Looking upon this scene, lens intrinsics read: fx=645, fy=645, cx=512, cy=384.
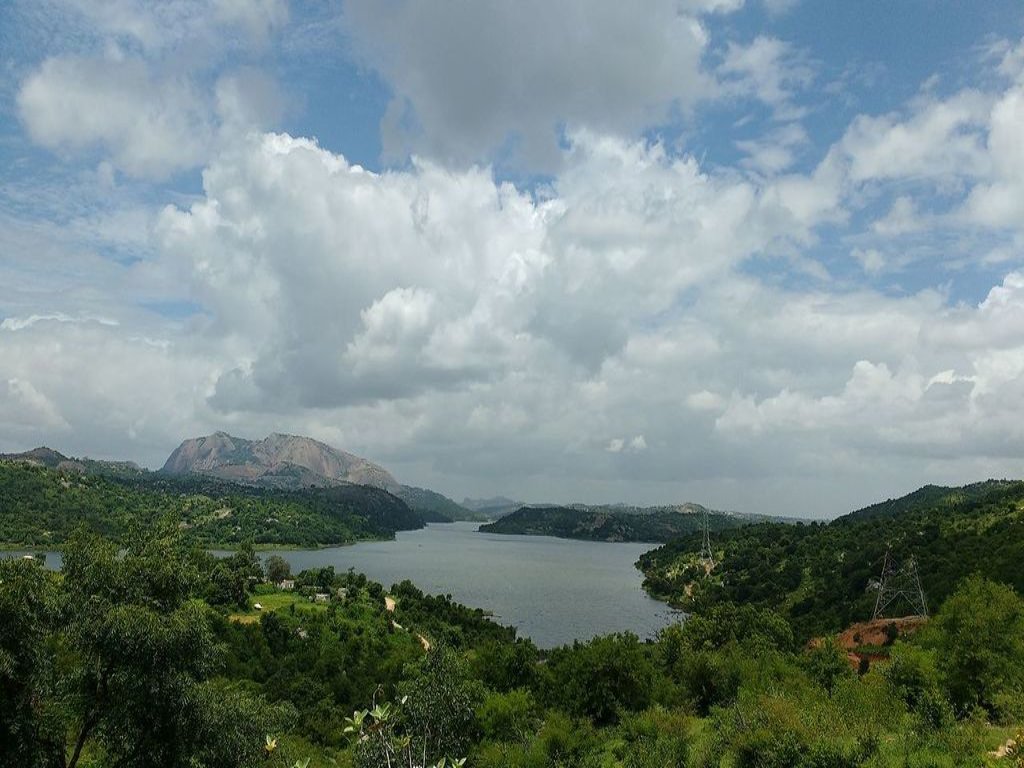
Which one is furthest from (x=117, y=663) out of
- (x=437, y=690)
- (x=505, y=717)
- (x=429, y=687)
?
(x=505, y=717)

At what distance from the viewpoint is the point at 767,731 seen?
25281mm

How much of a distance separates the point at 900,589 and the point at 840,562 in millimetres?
30643

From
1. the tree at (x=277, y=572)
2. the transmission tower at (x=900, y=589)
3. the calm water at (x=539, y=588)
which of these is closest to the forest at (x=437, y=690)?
the transmission tower at (x=900, y=589)

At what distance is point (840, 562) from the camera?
106312mm

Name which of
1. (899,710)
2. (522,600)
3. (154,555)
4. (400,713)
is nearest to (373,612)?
(522,600)

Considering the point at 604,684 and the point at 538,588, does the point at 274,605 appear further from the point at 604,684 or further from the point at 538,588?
the point at 538,588

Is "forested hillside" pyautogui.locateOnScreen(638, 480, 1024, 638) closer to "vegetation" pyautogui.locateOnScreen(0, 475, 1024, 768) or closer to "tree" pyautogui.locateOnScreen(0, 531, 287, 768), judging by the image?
"vegetation" pyautogui.locateOnScreen(0, 475, 1024, 768)

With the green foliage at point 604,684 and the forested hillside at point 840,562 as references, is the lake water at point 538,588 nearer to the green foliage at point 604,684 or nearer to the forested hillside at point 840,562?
the forested hillside at point 840,562

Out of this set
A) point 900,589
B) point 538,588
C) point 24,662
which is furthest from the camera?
point 538,588

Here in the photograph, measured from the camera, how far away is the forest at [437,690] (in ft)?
49.0

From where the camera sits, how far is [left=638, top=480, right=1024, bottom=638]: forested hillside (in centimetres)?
7644

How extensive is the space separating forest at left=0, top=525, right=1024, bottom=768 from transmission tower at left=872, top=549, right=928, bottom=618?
342 cm

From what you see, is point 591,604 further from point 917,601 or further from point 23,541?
point 23,541

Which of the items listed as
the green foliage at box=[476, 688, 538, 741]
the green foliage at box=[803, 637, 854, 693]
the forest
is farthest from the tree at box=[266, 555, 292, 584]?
the green foliage at box=[803, 637, 854, 693]
